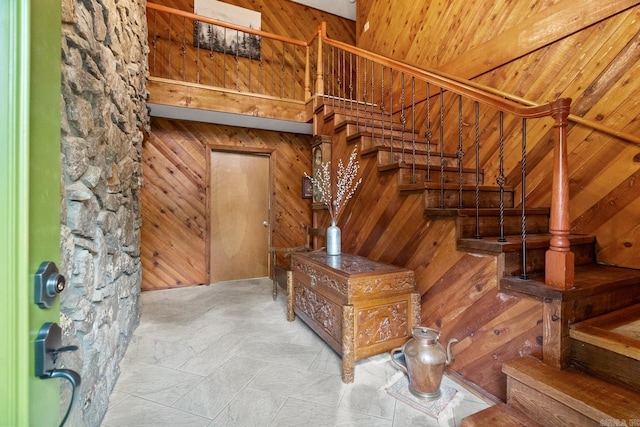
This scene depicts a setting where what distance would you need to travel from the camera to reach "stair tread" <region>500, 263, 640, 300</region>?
1.32 m

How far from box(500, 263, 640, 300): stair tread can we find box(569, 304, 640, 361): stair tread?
134 millimetres

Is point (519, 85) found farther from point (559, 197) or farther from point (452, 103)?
point (559, 197)

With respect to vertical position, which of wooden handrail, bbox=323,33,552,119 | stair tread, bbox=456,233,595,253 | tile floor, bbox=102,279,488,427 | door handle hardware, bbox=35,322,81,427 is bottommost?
tile floor, bbox=102,279,488,427

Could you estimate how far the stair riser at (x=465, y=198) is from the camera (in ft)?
6.51

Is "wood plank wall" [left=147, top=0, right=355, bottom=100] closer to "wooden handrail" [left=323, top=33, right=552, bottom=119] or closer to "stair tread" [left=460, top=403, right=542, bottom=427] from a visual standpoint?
"wooden handrail" [left=323, top=33, right=552, bottom=119]

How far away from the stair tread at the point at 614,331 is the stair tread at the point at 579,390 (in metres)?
0.15

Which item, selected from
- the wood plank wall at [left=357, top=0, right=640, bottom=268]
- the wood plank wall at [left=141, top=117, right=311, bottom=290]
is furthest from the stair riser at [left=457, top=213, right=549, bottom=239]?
the wood plank wall at [left=141, top=117, right=311, bottom=290]

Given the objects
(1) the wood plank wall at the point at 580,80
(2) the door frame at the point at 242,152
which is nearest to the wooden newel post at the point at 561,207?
(1) the wood plank wall at the point at 580,80

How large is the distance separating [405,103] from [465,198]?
77.1 inches

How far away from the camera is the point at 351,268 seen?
1.99 metres

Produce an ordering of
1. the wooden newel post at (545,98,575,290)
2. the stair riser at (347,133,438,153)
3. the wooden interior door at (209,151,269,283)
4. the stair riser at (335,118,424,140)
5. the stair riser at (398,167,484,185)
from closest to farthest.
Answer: the wooden newel post at (545,98,575,290) → the stair riser at (398,167,484,185) → the stair riser at (347,133,438,153) → the stair riser at (335,118,424,140) → the wooden interior door at (209,151,269,283)

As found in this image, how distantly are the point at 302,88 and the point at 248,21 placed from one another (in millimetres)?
1248

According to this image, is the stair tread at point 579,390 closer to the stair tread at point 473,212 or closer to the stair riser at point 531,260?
the stair riser at point 531,260

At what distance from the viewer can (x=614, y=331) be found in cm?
129
